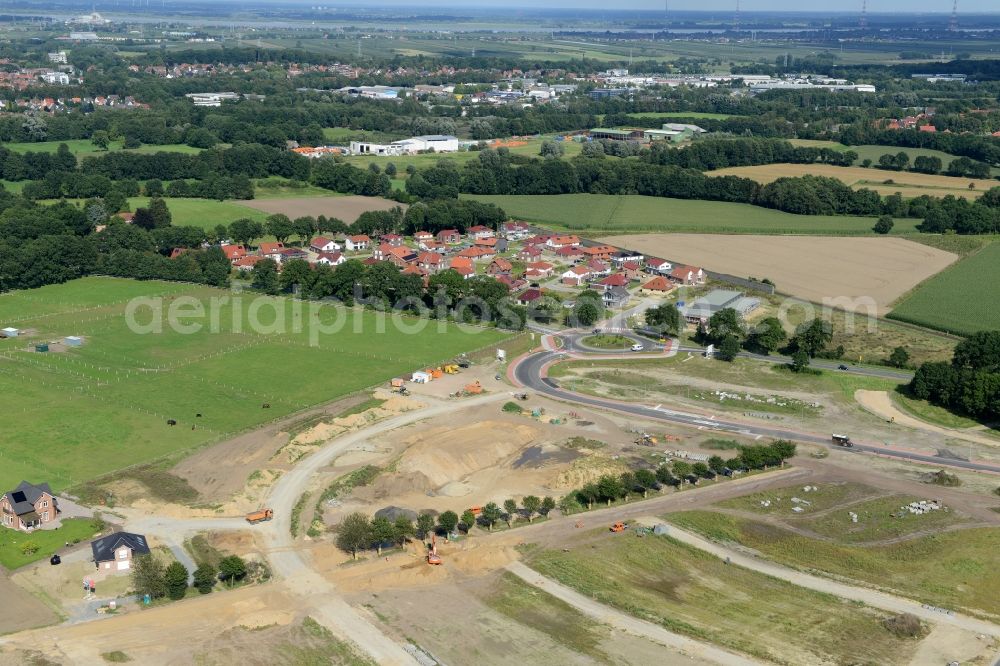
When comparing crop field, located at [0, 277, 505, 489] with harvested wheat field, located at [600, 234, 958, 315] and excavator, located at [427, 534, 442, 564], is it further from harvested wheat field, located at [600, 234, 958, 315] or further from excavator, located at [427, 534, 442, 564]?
harvested wheat field, located at [600, 234, 958, 315]

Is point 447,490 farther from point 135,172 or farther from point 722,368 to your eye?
point 135,172

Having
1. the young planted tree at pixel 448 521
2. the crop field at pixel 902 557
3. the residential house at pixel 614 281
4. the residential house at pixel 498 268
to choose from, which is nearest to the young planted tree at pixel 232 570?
the young planted tree at pixel 448 521

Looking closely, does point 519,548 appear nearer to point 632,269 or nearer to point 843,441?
point 843,441

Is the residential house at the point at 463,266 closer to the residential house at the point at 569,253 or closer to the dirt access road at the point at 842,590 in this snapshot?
the residential house at the point at 569,253

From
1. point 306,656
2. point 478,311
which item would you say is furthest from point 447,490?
point 478,311

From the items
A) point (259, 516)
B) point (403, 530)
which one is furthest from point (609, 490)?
point (259, 516)
